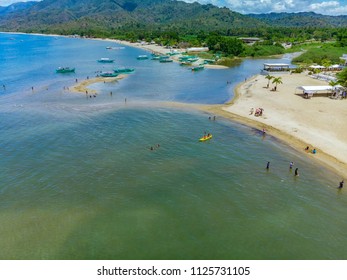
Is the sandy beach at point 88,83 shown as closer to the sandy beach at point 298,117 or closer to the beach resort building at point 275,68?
the sandy beach at point 298,117

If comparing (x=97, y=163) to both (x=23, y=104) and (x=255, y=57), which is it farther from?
(x=255, y=57)

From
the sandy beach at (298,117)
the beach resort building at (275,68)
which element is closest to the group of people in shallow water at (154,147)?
the sandy beach at (298,117)

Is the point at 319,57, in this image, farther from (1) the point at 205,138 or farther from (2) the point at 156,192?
(2) the point at 156,192

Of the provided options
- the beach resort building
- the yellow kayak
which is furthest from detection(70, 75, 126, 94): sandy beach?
the beach resort building

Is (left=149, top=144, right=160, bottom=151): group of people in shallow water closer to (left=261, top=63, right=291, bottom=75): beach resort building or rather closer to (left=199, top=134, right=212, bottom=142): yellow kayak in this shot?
(left=199, top=134, right=212, bottom=142): yellow kayak

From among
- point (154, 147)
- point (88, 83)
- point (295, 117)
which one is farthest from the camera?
point (88, 83)

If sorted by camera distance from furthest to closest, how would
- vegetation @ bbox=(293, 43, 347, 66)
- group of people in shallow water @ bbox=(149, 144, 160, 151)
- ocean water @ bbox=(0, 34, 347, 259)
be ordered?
vegetation @ bbox=(293, 43, 347, 66) < group of people in shallow water @ bbox=(149, 144, 160, 151) < ocean water @ bbox=(0, 34, 347, 259)

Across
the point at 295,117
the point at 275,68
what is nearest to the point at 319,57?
the point at 275,68
